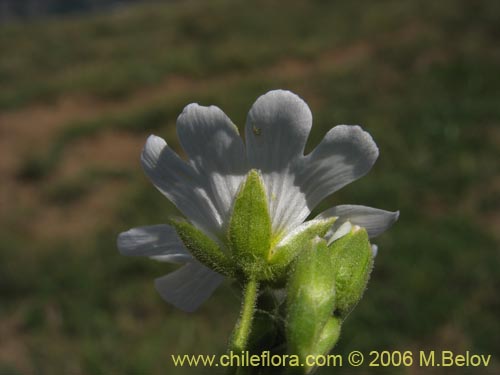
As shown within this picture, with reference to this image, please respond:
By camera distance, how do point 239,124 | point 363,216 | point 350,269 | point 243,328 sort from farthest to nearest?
point 239,124, point 363,216, point 350,269, point 243,328

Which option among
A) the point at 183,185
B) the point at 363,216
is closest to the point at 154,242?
the point at 183,185

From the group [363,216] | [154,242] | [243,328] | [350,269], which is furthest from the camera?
[154,242]

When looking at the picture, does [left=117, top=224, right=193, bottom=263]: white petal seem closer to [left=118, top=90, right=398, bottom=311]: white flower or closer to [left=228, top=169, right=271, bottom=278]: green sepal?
[left=118, top=90, right=398, bottom=311]: white flower

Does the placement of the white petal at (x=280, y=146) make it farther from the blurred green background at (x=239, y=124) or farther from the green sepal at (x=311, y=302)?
the blurred green background at (x=239, y=124)

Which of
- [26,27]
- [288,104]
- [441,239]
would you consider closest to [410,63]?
[441,239]

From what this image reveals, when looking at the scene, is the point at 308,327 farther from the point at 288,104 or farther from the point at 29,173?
the point at 29,173

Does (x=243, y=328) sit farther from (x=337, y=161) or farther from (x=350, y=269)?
(x=337, y=161)
